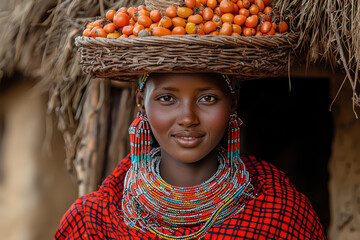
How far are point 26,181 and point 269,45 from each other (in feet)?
8.20

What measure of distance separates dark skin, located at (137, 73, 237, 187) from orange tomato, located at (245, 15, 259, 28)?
10.6 inches

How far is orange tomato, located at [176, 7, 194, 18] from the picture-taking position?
6.06ft

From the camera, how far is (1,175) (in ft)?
12.2

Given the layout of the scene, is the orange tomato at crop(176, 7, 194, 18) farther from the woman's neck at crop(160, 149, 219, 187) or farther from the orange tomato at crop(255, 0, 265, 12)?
the woman's neck at crop(160, 149, 219, 187)

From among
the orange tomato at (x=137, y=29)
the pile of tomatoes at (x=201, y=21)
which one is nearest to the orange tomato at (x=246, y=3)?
the pile of tomatoes at (x=201, y=21)

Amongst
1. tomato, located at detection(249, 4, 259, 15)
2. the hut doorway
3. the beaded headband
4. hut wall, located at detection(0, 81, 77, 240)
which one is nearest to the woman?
the beaded headband

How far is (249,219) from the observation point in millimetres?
2068

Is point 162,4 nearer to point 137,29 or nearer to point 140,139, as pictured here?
point 137,29

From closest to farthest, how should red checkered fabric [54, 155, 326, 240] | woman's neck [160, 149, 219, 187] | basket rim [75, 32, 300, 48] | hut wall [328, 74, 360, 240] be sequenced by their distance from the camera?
basket rim [75, 32, 300, 48]
red checkered fabric [54, 155, 326, 240]
woman's neck [160, 149, 219, 187]
hut wall [328, 74, 360, 240]

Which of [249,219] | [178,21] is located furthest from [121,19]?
[249,219]

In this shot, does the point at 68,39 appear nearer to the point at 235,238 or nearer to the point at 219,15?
the point at 219,15

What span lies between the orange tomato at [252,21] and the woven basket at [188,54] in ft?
0.28

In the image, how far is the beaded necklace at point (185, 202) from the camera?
6.81 ft

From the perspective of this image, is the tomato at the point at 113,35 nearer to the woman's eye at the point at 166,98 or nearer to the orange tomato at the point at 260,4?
the woman's eye at the point at 166,98
